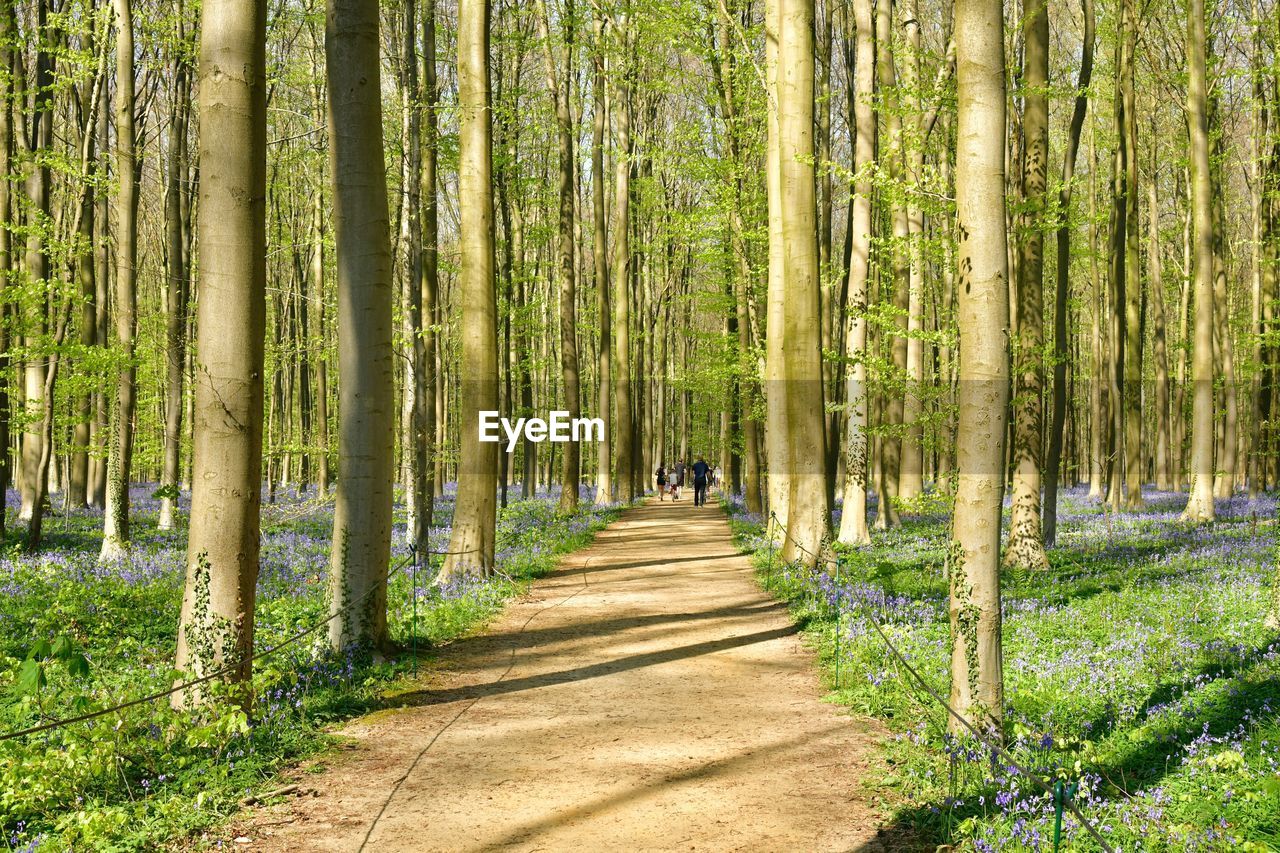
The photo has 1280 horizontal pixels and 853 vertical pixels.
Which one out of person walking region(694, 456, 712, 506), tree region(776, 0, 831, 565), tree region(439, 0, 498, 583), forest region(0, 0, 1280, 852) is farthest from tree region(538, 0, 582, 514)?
tree region(776, 0, 831, 565)

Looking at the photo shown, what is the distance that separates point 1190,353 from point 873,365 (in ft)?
77.8

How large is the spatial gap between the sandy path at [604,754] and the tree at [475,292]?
8.80ft

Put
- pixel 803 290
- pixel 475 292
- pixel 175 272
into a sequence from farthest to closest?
pixel 175 272
pixel 803 290
pixel 475 292

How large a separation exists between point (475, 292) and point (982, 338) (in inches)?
363

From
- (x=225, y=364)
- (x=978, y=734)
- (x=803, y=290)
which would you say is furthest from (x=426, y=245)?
(x=978, y=734)

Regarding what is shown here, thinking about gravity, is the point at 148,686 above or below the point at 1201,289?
below

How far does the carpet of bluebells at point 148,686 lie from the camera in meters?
4.97

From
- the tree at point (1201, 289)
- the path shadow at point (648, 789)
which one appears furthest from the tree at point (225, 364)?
the tree at point (1201, 289)

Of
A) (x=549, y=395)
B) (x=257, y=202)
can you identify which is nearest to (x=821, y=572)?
(x=257, y=202)

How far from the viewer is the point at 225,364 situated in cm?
673

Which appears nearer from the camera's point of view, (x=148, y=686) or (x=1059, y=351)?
(x=148, y=686)

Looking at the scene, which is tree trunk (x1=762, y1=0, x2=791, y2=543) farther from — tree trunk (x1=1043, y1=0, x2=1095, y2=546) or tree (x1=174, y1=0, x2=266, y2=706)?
tree (x1=174, y1=0, x2=266, y2=706)

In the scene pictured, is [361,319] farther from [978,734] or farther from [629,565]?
[629,565]

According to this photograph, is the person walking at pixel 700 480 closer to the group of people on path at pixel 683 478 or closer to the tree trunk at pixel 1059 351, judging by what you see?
the group of people on path at pixel 683 478
